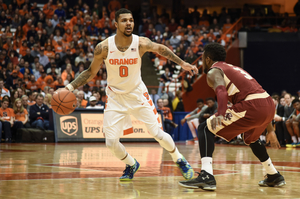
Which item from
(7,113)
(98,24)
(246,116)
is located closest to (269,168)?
(246,116)

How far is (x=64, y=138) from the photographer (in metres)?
14.4

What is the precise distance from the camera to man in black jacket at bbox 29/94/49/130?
14703 mm

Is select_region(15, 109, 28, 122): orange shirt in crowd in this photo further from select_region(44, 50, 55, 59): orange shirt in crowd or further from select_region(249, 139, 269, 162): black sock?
select_region(249, 139, 269, 162): black sock

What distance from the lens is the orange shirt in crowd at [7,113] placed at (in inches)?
564

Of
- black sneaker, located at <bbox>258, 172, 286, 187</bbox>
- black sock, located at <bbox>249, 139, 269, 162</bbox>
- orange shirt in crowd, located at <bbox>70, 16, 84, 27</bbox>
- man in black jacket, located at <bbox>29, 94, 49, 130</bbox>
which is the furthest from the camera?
orange shirt in crowd, located at <bbox>70, 16, 84, 27</bbox>

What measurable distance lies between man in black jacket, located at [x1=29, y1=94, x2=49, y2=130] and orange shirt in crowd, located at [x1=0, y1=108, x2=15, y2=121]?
0.66 meters

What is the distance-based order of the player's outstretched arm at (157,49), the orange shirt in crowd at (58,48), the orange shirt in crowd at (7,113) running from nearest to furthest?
1. the player's outstretched arm at (157,49)
2. the orange shirt in crowd at (7,113)
3. the orange shirt in crowd at (58,48)

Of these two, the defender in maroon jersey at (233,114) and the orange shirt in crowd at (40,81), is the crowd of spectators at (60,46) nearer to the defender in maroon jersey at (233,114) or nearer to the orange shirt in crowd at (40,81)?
the orange shirt in crowd at (40,81)

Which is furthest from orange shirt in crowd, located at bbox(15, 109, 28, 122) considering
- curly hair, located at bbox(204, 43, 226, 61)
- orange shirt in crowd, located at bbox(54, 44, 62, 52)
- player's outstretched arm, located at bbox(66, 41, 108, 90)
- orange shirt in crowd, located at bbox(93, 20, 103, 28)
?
curly hair, located at bbox(204, 43, 226, 61)

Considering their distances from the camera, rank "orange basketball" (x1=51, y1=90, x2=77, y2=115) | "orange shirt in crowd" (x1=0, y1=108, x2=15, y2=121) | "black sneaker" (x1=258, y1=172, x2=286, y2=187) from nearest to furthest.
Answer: "black sneaker" (x1=258, y1=172, x2=286, y2=187)
"orange basketball" (x1=51, y1=90, x2=77, y2=115)
"orange shirt in crowd" (x1=0, y1=108, x2=15, y2=121)

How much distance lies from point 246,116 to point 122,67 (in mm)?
1745

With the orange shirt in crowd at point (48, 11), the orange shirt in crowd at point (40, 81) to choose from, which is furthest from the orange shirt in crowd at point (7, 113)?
the orange shirt in crowd at point (48, 11)

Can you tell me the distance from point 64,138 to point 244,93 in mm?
10421

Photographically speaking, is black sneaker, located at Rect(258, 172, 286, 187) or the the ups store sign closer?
black sneaker, located at Rect(258, 172, 286, 187)
